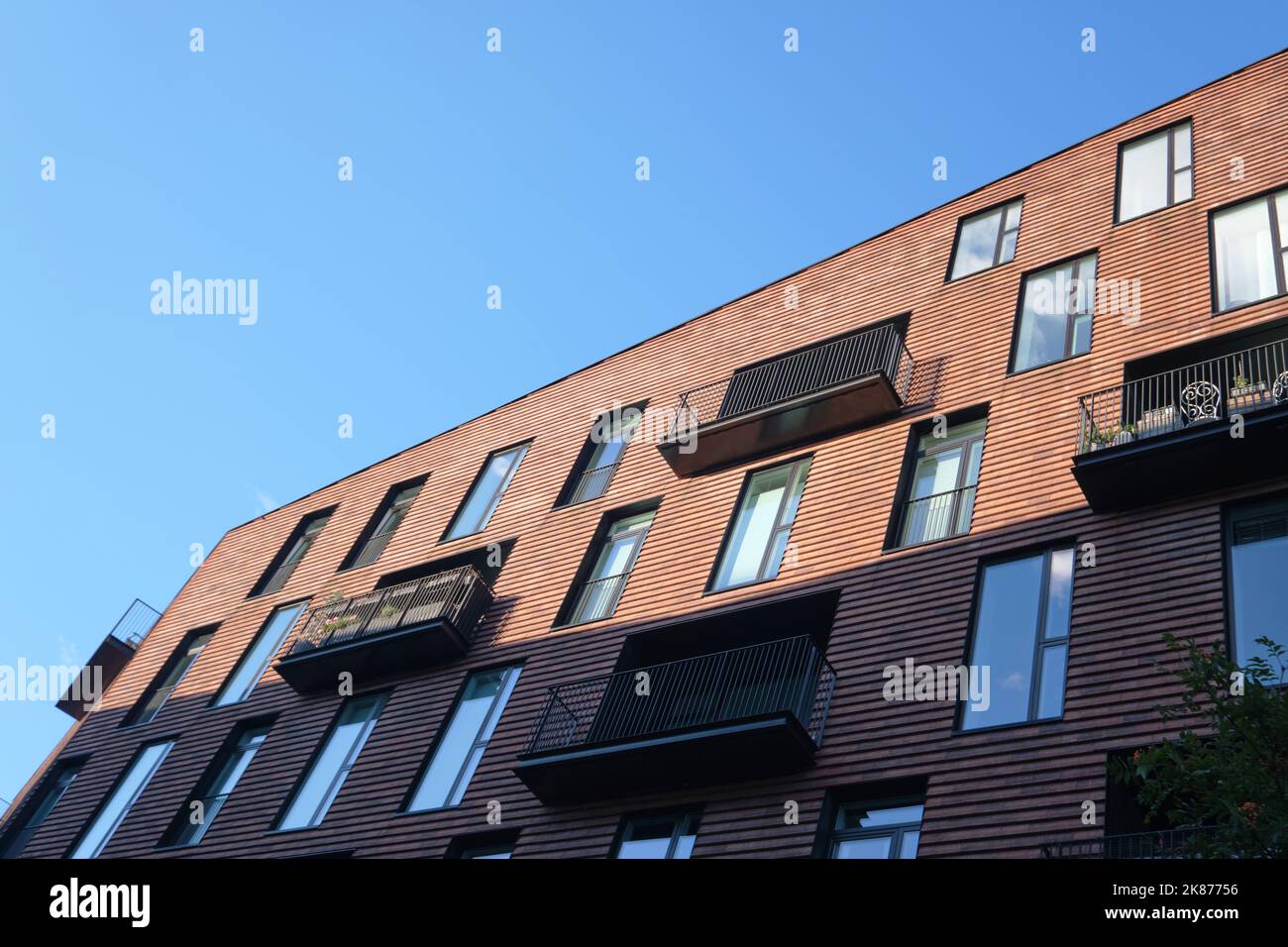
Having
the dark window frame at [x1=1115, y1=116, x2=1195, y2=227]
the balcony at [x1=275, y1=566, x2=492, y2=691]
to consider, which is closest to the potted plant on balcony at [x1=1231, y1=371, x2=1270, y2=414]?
the dark window frame at [x1=1115, y1=116, x2=1195, y2=227]

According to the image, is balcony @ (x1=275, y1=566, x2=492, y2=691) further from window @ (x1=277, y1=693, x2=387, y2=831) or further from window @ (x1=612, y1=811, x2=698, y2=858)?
window @ (x1=612, y1=811, x2=698, y2=858)

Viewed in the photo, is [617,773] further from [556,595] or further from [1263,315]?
[1263,315]

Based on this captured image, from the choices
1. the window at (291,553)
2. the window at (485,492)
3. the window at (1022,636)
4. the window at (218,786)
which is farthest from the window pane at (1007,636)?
the window at (291,553)

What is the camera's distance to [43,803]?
25250 millimetres

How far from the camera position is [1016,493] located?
52.0ft

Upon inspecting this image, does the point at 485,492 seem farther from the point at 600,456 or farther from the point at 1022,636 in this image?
the point at 1022,636

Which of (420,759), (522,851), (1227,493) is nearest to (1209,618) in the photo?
(1227,493)

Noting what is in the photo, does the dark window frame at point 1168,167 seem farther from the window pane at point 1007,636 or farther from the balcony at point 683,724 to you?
the balcony at point 683,724

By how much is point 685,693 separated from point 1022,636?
4939 mm

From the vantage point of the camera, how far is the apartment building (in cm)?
1360

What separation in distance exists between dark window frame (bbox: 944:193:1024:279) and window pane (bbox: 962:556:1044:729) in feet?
23.9

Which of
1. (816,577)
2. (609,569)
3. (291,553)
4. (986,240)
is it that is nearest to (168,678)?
(291,553)

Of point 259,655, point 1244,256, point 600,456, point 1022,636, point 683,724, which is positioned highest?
point 1244,256

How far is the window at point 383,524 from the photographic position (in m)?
26.0
